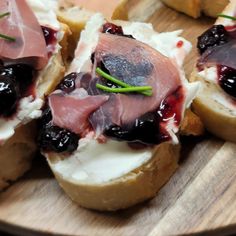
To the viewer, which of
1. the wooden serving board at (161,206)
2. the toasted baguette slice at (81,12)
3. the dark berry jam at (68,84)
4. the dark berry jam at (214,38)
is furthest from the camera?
the toasted baguette slice at (81,12)

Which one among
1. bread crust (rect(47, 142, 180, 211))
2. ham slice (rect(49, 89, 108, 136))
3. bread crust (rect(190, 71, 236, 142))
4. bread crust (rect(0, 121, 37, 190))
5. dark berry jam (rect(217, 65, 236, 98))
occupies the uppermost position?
dark berry jam (rect(217, 65, 236, 98))

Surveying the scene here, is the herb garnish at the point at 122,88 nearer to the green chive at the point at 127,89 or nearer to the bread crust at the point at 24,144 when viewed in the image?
the green chive at the point at 127,89

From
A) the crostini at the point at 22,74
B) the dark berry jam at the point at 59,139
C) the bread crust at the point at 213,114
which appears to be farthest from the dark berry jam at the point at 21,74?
the bread crust at the point at 213,114

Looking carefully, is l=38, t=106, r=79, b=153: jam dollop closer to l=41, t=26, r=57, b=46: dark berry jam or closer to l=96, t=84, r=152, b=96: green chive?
l=96, t=84, r=152, b=96: green chive

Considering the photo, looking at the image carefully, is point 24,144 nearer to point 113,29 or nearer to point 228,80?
point 113,29

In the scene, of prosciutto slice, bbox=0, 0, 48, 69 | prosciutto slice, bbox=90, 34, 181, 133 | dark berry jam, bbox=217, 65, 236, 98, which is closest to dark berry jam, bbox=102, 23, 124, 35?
prosciutto slice, bbox=90, 34, 181, 133

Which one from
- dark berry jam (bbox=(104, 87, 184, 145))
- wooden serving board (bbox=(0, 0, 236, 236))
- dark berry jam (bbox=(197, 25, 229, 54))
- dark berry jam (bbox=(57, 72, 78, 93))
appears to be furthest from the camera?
dark berry jam (bbox=(197, 25, 229, 54))

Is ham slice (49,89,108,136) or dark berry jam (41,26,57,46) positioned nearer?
ham slice (49,89,108,136)
